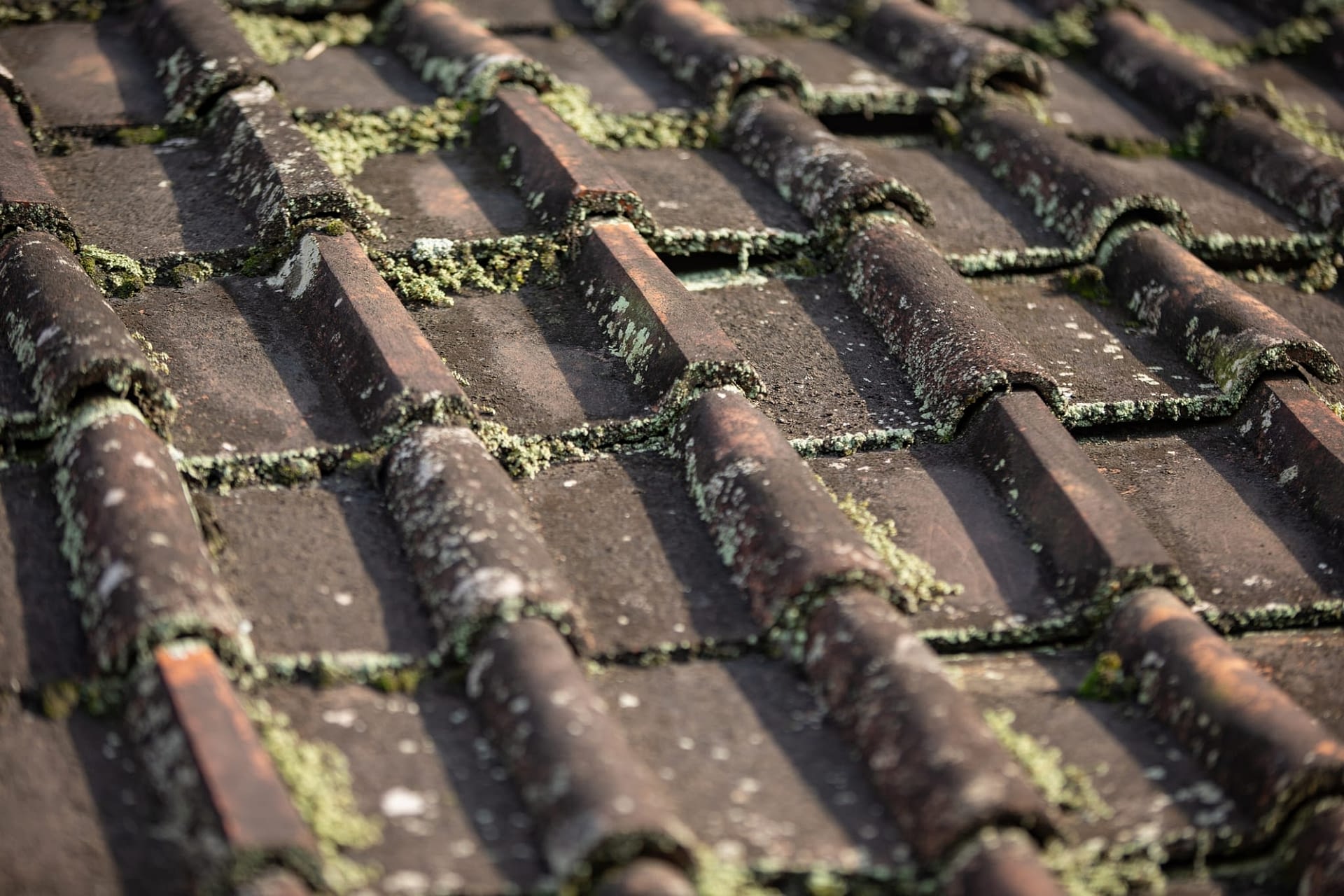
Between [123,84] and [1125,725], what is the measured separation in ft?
10.8

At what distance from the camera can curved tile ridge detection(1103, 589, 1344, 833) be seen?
7.24 ft

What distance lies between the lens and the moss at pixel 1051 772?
2234 millimetres

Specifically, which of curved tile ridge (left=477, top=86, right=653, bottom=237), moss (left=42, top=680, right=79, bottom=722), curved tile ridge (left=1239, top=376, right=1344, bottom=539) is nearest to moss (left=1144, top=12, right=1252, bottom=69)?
curved tile ridge (left=1239, top=376, right=1344, bottom=539)

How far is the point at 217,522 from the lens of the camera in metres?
2.48

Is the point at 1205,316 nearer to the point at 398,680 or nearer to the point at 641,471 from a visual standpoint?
the point at 641,471

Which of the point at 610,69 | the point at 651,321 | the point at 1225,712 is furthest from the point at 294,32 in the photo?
the point at 1225,712

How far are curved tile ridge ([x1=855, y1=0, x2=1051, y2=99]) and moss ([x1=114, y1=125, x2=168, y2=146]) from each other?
247 cm

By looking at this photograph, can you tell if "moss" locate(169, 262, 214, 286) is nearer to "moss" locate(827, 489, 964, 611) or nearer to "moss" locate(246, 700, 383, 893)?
"moss" locate(246, 700, 383, 893)

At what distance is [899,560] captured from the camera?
267 cm

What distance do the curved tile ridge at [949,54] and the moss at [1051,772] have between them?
8.63ft

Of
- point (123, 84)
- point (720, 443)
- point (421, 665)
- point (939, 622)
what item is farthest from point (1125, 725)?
point (123, 84)

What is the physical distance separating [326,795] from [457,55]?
2.68m

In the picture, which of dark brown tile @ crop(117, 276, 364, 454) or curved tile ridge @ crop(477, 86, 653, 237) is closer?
dark brown tile @ crop(117, 276, 364, 454)

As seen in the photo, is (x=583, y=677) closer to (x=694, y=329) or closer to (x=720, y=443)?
(x=720, y=443)
